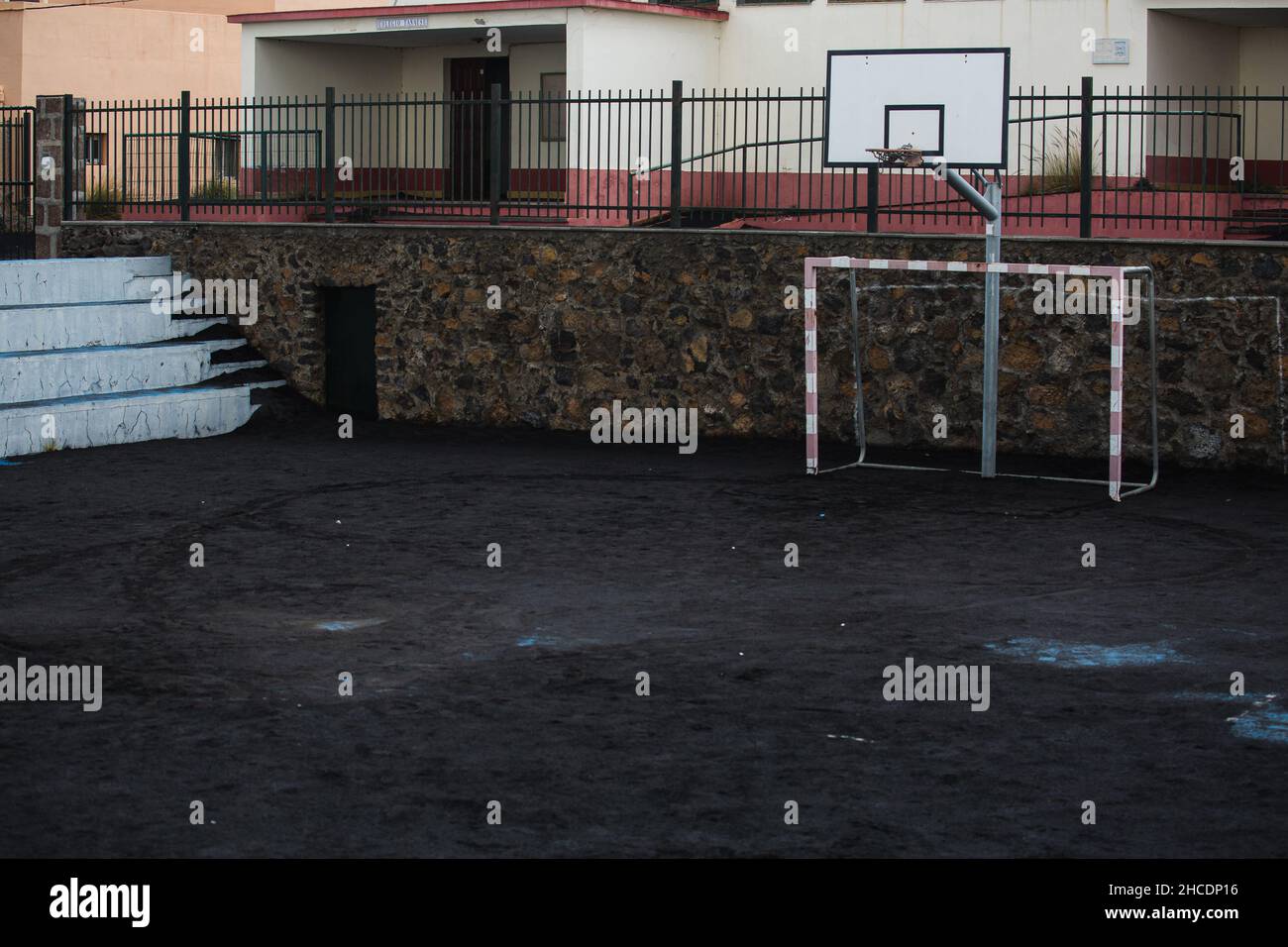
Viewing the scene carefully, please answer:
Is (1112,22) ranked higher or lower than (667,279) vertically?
higher

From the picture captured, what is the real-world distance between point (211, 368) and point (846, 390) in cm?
664

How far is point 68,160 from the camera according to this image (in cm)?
2181

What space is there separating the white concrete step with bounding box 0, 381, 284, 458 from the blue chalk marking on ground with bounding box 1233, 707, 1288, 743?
11807 millimetres

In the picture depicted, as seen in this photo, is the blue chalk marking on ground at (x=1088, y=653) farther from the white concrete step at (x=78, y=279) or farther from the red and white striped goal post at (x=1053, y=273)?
the white concrete step at (x=78, y=279)

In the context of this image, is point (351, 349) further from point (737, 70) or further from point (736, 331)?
point (737, 70)

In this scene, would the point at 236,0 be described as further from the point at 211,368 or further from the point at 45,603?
the point at 45,603

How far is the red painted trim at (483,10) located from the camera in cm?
2711

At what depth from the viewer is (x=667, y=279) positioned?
59.9 ft

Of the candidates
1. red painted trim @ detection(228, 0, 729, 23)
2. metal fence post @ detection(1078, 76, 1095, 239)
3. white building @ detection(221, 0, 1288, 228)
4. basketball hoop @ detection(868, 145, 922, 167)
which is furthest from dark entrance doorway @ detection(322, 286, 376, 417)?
red painted trim @ detection(228, 0, 729, 23)

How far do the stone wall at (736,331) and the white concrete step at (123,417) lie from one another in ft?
5.20

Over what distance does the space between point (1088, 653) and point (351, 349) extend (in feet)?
40.5

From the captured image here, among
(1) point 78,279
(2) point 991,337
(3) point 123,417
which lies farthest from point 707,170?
(2) point 991,337

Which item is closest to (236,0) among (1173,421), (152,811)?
(1173,421)

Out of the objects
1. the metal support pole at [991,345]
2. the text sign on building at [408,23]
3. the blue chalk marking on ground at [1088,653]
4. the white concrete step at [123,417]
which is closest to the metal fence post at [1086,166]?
the metal support pole at [991,345]
